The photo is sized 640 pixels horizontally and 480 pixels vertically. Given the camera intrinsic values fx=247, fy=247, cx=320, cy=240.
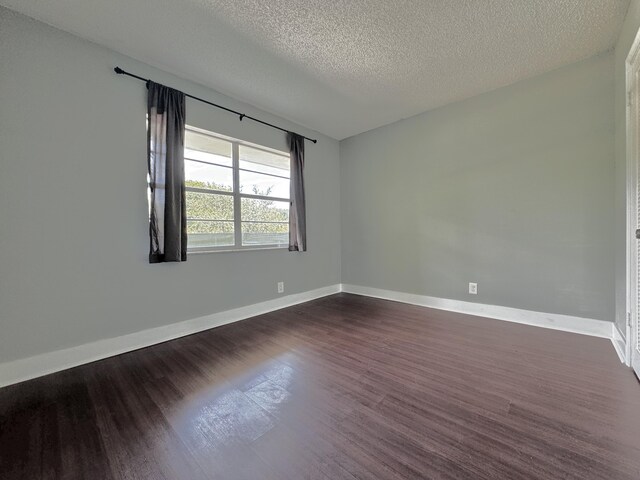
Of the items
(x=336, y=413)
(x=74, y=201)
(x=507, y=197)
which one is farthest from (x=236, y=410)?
(x=507, y=197)

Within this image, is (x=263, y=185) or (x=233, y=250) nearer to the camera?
(x=233, y=250)

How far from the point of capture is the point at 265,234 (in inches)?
130

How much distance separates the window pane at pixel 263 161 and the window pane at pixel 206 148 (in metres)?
0.21

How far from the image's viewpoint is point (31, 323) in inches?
69.6

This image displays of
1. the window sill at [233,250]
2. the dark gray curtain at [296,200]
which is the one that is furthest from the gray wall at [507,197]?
the window sill at [233,250]

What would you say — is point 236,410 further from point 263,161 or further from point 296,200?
point 263,161

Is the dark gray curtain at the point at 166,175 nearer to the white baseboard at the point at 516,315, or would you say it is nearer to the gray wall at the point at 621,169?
the white baseboard at the point at 516,315

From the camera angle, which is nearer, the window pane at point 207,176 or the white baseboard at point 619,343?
the white baseboard at point 619,343

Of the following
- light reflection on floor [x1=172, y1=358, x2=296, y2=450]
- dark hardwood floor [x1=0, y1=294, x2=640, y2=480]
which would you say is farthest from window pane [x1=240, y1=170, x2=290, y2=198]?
light reflection on floor [x1=172, y1=358, x2=296, y2=450]

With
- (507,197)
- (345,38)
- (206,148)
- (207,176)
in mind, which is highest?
(345,38)

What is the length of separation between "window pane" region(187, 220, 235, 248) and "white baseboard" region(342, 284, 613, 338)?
241 cm

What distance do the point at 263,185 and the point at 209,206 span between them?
799 mm

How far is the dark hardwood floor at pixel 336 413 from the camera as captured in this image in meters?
1.06

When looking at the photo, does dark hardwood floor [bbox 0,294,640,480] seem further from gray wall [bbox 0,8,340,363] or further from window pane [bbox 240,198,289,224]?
window pane [bbox 240,198,289,224]
